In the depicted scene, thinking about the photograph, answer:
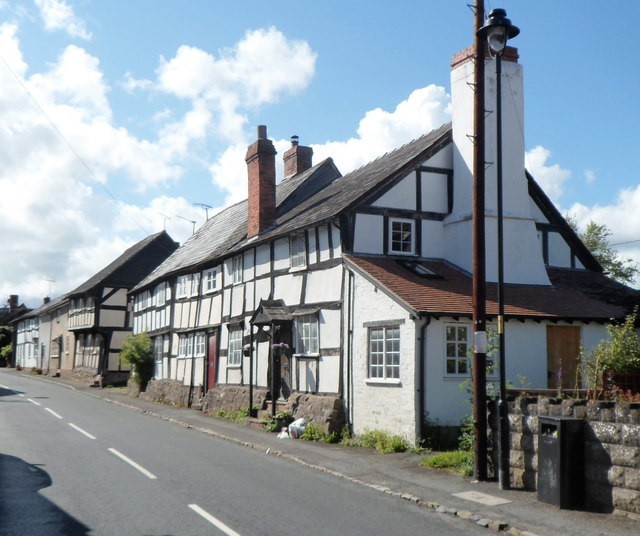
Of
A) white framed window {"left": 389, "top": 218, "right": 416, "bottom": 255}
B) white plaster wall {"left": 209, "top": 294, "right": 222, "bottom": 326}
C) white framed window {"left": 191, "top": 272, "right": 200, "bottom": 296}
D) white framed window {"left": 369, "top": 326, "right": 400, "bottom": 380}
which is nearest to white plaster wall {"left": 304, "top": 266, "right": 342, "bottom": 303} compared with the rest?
white framed window {"left": 389, "top": 218, "right": 416, "bottom": 255}

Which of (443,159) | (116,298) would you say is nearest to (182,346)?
(443,159)

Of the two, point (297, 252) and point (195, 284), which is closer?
point (297, 252)

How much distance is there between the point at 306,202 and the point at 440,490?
16.2 meters

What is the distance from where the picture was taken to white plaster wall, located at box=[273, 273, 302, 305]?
2138cm

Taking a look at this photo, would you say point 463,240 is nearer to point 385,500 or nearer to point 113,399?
point 385,500

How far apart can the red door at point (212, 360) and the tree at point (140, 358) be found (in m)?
7.56

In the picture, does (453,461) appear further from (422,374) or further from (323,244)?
(323,244)

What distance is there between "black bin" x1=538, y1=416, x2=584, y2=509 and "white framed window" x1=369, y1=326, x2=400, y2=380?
6.37 m

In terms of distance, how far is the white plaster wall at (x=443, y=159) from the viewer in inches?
808

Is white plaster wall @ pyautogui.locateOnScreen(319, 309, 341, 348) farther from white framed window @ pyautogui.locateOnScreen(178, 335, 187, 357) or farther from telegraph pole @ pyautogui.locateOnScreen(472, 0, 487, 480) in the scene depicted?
white framed window @ pyautogui.locateOnScreen(178, 335, 187, 357)

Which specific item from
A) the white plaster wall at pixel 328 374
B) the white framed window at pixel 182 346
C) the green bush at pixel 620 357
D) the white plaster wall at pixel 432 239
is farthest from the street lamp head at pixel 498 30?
the white framed window at pixel 182 346

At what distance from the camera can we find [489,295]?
1769 centimetres

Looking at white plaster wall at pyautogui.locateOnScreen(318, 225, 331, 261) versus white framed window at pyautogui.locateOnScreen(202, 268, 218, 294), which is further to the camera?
white framed window at pyautogui.locateOnScreen(202, 268, 218, 294)

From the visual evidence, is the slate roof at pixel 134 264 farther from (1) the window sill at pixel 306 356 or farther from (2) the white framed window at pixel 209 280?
(1) the window sill at pixel 306 356
